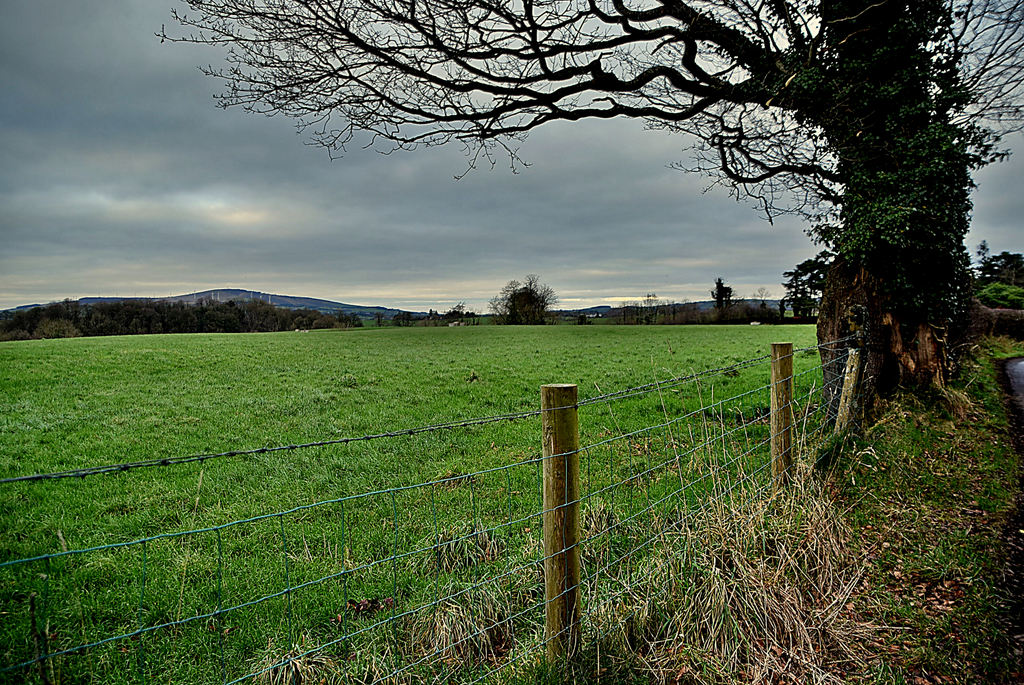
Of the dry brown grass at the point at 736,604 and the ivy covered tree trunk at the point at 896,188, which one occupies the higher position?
the ivy covered tree trunk at the point at 896,188

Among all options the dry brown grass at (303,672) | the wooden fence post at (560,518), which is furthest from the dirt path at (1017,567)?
the dry brown grass at (303,672)

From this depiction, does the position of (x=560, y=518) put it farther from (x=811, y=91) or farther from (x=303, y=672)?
(x=811, y=91)

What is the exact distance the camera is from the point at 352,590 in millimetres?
4473

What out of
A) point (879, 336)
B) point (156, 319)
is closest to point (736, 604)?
point (879, 336)

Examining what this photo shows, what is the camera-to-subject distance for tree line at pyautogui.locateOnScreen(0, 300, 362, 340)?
3234 cm

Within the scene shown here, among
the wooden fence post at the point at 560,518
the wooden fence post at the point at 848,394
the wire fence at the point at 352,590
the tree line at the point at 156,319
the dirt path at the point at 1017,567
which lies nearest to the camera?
the wooden fence post at the point at 560,518

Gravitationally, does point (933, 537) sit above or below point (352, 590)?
above

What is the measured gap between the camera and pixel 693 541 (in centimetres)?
402

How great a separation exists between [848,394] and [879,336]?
7.89 ft

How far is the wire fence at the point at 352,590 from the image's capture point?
10.8 ft

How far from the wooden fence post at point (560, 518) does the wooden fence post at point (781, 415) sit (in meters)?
3.04

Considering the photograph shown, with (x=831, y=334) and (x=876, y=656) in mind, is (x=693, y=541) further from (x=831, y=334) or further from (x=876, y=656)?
(x=831, y=334)

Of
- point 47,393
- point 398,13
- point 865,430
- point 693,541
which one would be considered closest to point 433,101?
point 398,13

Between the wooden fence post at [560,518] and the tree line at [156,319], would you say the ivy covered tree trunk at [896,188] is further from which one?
the tree line at [156,319]
